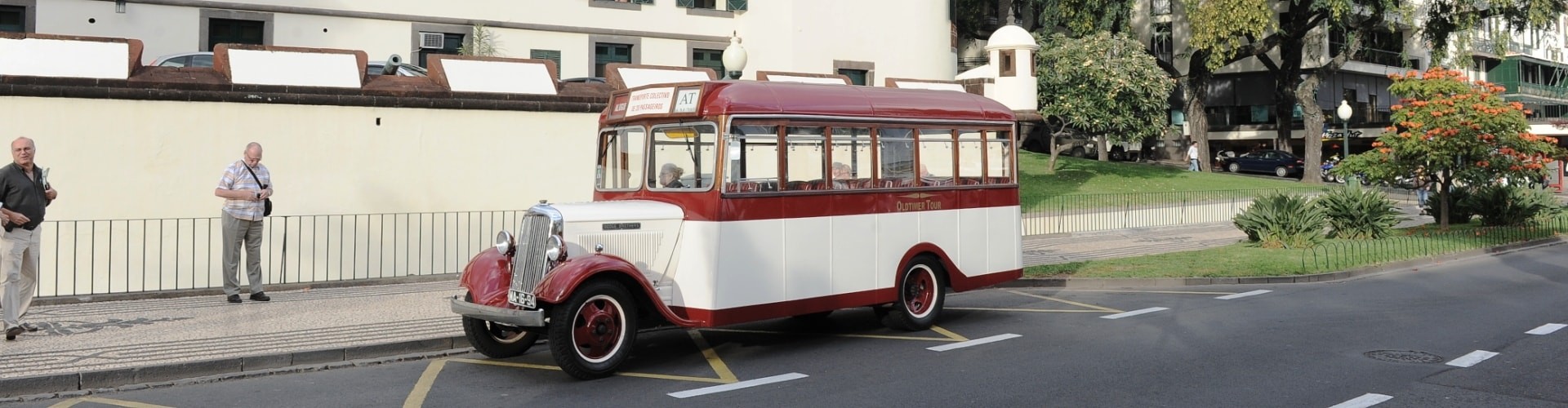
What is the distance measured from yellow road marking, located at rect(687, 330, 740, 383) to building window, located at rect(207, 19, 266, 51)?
2000 centimetres

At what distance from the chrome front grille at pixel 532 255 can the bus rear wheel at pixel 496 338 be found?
0.55 meters

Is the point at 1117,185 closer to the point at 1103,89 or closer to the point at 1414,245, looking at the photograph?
the point at 1103,89

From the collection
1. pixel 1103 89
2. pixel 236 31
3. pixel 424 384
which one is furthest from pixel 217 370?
pixel 1103 89

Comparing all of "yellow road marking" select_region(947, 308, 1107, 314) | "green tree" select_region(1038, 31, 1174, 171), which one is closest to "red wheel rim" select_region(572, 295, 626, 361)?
"yellow road marking" select_region(947, 308, 1107, 314)

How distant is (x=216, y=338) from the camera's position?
9.78 m

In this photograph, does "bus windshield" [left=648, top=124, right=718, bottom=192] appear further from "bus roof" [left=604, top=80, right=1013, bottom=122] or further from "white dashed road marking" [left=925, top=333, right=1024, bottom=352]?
"white dashed road marking" [left=925, top=333, right=1024, bottom=352]

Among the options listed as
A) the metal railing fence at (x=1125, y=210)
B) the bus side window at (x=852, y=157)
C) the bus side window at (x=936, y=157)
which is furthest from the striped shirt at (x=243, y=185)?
the metal railing fence at (x=1125, y=210)

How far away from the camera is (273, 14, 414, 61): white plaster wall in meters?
26.9

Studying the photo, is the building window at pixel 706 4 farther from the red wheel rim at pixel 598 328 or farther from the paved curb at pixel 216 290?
the red wheel rim at pixel 598 328

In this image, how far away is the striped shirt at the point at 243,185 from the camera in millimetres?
11945

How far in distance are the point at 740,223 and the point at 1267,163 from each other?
1757 inches

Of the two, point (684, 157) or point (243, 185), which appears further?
point (243, 185)

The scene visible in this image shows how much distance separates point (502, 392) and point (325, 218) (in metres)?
8.30

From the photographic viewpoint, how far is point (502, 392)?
7918 millimetres
